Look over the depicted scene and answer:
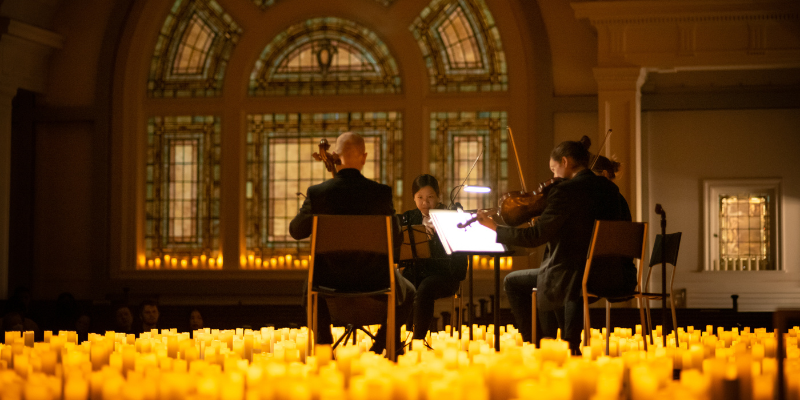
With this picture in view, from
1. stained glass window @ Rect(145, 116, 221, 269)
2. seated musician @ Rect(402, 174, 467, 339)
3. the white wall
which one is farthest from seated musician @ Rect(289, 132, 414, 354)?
stained glass window @ Rect(145, 116, 221, 269)

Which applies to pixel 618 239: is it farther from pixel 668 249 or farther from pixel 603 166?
pixel 603 166

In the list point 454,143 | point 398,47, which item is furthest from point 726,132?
point 398,47

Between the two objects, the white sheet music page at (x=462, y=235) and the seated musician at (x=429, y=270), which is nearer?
the white sheet music page at (x=462, y=235)

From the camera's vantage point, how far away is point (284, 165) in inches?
458

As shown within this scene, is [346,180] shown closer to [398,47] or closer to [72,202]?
[398,47]

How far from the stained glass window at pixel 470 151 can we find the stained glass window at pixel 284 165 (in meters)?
0.85

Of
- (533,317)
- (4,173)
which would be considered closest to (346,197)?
(533,317)

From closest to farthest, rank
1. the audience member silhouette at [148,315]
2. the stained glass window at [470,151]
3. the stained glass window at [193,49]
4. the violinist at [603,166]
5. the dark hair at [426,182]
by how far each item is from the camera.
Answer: the violinist at [603,166] < the dark hair at [426,182] < the audience member silhouette at [148,315] < the stained glass window at [470,151] < the stained glass window at [193,49]

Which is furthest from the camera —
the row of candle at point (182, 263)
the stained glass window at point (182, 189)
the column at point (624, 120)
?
the stained glass window at point (182, 189)

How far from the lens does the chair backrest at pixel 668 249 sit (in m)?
5.43

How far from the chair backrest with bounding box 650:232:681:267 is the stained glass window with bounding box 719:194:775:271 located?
Answer: 18.6 ft

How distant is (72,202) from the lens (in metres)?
11.5

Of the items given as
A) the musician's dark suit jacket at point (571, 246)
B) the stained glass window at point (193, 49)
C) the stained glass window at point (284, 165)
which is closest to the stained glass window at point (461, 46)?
the stained glass window at point (284, 165)

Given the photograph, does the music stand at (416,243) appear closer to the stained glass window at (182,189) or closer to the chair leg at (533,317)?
the chair leg at (533,317)
